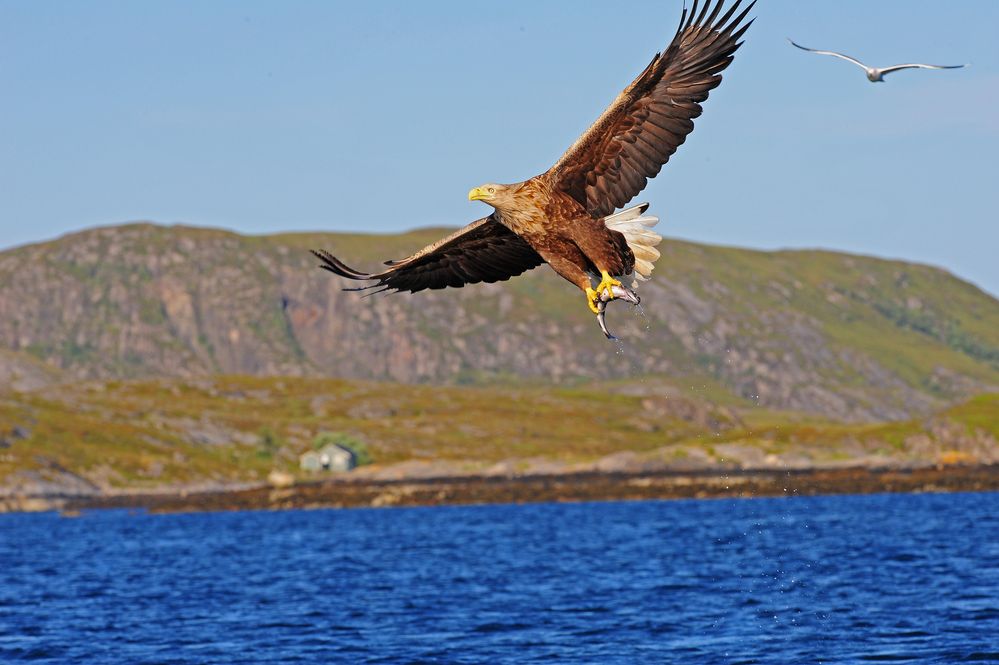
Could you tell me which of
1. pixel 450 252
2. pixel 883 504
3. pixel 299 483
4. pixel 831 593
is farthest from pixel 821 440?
pixel 450 252

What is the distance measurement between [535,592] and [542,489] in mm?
98528

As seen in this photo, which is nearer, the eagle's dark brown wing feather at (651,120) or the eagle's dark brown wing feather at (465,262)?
the eagle's dark brown wing feather at (651,120)

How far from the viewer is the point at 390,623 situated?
51031 millimetres

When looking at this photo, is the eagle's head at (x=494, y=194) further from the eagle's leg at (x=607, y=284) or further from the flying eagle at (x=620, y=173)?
the eagle's leg at (x=607, y=284)

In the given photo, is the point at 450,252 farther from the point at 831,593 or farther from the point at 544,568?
the point at 544,568

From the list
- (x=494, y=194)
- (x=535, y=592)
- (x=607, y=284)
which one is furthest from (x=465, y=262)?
(x=535, y=592)

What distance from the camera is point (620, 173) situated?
17094 mm

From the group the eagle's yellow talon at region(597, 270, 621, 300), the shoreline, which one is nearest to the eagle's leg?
the eagle's yellow talon at region(597, 270, 621, 300)

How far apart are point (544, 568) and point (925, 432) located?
9739 cm

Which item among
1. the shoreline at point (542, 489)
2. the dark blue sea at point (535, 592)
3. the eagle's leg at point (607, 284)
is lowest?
the dark blue sea at point (535, 592)

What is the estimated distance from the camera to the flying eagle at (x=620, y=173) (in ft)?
52.5

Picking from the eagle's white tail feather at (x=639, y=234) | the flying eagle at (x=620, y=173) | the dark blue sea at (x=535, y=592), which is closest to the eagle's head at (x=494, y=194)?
the flying eagle at (x=620, y=173)

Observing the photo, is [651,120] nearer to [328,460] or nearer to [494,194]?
[494,194]

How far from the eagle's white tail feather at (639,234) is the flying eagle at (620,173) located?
0.04 ft
